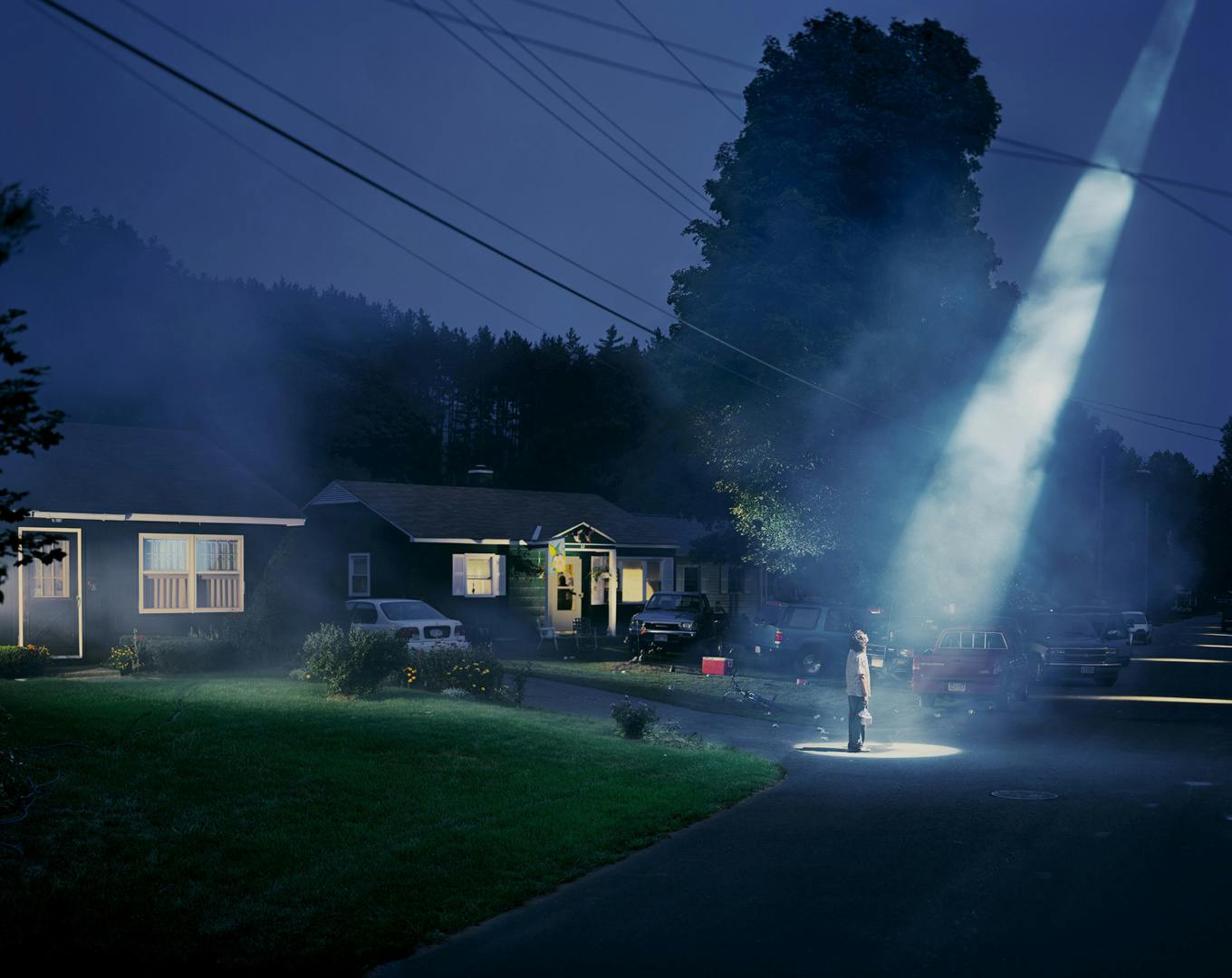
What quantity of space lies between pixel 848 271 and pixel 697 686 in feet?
46.3

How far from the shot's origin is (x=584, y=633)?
43.1 metres

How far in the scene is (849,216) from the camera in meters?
37.6

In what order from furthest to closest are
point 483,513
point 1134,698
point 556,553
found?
1. point 483,513
2. point 556,553
3. point 1134,698

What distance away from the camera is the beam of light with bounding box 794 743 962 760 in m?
18.5

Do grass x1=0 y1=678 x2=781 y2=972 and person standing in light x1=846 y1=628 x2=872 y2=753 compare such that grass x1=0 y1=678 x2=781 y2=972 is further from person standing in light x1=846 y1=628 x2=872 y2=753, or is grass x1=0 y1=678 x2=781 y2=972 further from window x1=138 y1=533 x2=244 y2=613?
window x1=138 y1=533 x2=244 y2=613

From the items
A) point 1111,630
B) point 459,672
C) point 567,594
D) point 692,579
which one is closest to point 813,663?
point 1111,630

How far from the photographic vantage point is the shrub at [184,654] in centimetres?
2352

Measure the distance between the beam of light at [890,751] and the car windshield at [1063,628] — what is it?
546 inches

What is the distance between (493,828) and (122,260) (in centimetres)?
5995

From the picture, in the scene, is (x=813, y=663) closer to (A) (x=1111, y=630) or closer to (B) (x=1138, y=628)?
(A) (x=1111, y=630)

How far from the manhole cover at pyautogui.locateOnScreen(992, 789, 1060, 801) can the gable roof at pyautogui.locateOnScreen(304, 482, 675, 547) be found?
2545 cm

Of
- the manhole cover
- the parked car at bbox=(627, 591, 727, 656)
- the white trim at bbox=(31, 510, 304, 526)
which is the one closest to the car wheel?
the parked car at bbox=(627, 591, 727, 656)

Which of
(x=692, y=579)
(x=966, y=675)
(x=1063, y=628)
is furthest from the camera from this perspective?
→ (x=692, y=579)

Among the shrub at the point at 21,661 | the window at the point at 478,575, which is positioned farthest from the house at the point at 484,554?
the shrub at the point at 21,661
